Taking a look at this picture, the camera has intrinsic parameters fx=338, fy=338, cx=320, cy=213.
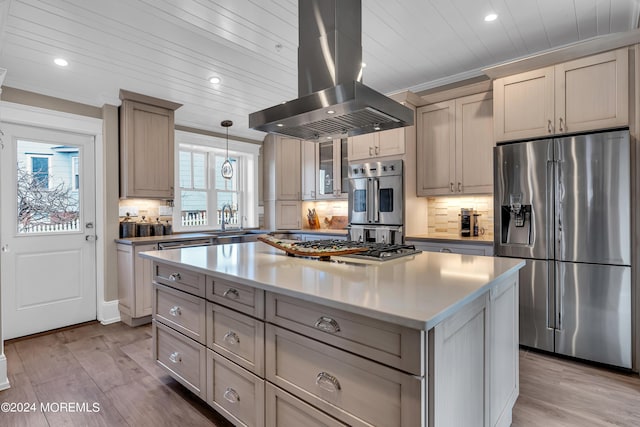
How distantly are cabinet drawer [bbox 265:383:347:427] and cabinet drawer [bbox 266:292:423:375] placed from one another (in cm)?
30

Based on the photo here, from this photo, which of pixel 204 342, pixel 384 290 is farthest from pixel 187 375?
pixel 384 290

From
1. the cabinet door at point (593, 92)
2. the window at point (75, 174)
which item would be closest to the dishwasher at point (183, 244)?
the window at point (75, 174)

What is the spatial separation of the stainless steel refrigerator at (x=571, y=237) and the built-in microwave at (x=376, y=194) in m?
1.01

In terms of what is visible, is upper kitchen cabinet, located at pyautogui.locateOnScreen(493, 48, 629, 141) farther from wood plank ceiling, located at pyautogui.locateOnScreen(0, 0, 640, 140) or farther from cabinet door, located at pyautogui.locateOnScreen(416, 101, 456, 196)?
cabinet door, located at pyautogui.locateOnScreen(416, 101, 456, 196)

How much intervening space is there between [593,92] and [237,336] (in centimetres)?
312

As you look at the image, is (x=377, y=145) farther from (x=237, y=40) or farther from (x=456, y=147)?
(x=237, y=40)

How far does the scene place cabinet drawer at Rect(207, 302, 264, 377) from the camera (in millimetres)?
1584

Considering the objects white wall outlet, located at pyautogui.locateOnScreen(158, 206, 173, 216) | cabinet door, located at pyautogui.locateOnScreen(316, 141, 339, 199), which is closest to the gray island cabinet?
white wall outlet, located at pyautogui.locateOnScreen(158, 206, 173, 216)

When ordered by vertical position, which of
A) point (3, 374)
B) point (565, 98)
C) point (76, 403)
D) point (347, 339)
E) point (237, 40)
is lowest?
point (76, 403)

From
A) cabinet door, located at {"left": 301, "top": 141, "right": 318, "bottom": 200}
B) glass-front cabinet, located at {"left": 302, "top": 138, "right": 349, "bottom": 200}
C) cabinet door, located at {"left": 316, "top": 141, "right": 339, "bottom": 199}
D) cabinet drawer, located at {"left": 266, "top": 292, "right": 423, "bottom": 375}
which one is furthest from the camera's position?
cabinet door, located at {"left": 301, "top": 141, "right": 318, "bottom": 200}

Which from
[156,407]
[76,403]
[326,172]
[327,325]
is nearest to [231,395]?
[156,407]

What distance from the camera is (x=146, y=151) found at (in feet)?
13.1

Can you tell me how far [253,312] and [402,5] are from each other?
2216 mm

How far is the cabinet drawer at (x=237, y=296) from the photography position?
1.58 m
